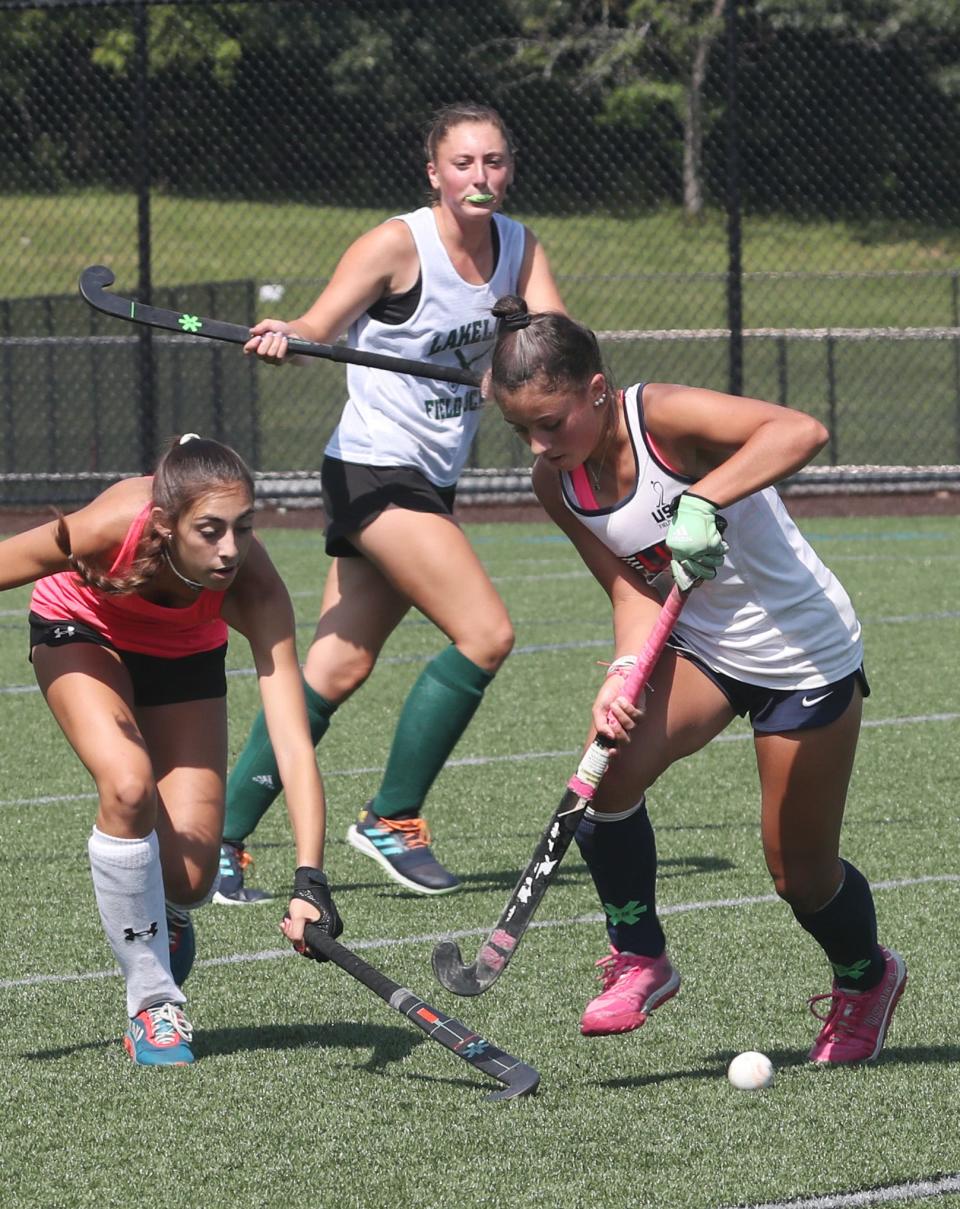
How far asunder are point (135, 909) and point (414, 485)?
5.74ft

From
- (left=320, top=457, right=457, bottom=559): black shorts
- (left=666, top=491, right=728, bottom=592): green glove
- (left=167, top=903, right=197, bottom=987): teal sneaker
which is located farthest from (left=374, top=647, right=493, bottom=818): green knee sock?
(left=666, top=491, right=728, bottom=592): green glove

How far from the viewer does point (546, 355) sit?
3.21 meters

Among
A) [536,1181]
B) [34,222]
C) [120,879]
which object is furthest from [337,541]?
[34,222]

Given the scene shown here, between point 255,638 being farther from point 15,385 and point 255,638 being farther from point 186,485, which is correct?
point 15,385

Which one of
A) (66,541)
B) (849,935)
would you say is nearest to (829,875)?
(849,935)

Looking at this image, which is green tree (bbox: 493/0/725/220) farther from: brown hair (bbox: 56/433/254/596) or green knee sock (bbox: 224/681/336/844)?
brown hair (bbox: 56/433/254/596)

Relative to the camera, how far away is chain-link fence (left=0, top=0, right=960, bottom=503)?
12.3 metres

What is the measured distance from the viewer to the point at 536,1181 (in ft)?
9.36

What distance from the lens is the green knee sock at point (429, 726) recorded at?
4.88 m

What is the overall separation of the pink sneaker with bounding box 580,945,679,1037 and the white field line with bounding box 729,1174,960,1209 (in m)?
0.62

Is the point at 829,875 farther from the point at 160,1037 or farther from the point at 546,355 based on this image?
the point at 160,1037

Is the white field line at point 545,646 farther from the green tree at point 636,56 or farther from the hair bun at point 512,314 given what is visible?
the green tree at point 636,56

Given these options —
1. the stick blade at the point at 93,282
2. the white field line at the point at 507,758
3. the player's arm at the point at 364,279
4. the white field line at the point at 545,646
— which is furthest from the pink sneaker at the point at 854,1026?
the white field line at the point at 545,646

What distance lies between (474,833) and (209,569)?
2.10 meters
